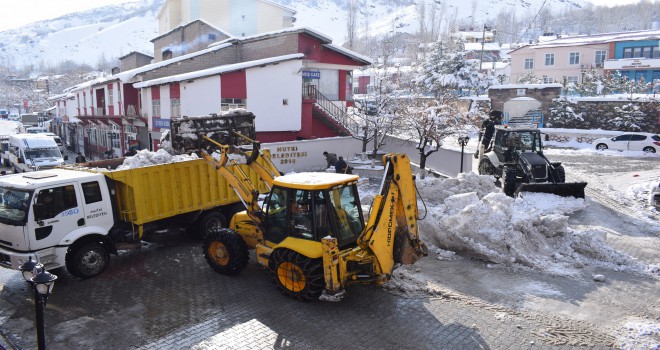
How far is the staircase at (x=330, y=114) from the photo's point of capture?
86.7ft

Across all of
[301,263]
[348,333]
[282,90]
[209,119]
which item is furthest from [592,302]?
[282,90]

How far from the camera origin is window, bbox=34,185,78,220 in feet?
29.7

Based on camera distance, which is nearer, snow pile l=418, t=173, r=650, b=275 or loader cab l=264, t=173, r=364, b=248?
loader cab l=264, t=173, r=364, b=248

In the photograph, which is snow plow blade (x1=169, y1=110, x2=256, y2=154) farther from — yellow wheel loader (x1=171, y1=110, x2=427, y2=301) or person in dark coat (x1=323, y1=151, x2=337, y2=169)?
person in dark coat (x1=323, y1=151, x2=337, y2=169)

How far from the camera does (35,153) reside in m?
22.5

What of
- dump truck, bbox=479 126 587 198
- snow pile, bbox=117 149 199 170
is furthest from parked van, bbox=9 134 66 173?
dump truck, bbox=479 126 587 198

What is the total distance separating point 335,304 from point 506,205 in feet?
18.0

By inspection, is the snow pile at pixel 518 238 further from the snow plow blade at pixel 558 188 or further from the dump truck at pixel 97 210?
the dump truck at pixel 97 210

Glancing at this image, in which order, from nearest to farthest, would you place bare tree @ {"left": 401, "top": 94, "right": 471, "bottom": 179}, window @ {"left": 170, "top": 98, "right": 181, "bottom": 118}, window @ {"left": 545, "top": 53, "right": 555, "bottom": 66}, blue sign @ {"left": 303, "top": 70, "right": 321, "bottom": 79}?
bare tree @ {"left": 401, "top": 94, "right": 471, "bottom": 179} → window @ {"left": 170, "top": 98, "right": 181, "bottom": 118} → blue sign @ {"left": 303, "top": 70, "right": 321, "bottom": 79} → window @ {"left": 545, "top": 53, "right": 555, "bottom": 66}

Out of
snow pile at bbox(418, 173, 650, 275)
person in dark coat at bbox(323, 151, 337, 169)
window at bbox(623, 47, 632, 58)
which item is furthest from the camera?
window at bbox(623, 47, 632, 58)

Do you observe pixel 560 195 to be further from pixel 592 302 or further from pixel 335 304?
pixel 335 304

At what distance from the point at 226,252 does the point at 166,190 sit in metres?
2.45

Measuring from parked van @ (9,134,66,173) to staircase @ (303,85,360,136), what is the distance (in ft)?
41.8

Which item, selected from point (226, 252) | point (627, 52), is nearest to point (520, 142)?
point (226, 252)
